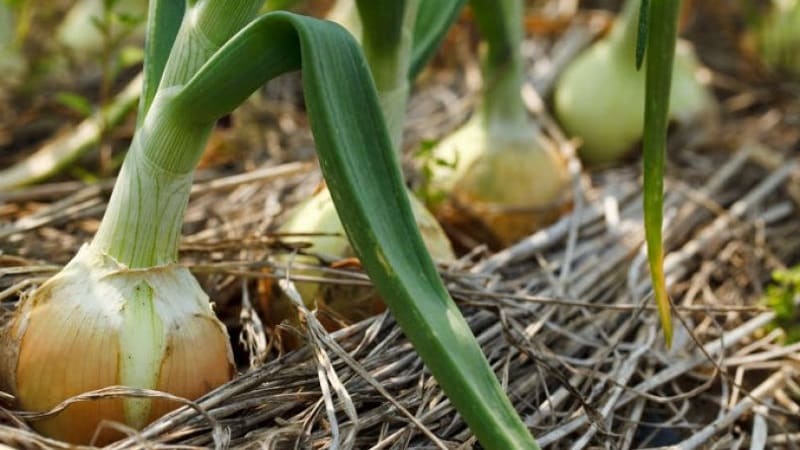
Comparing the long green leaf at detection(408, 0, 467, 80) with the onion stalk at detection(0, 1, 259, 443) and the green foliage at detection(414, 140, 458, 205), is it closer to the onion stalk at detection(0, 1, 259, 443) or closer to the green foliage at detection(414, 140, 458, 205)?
the green foliage at detection(414, 140, 458, 205)

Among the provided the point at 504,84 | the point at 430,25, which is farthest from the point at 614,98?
the point at 430,25

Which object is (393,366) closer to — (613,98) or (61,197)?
(61,197)

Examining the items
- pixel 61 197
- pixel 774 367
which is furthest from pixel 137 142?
pixel 774 367

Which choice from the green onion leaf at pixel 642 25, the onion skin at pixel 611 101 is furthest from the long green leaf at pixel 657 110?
the onion skin at pixel 611 101

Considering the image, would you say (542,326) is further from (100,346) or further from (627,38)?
(627,38)

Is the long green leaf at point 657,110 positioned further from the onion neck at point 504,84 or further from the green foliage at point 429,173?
the onion neck at point 504,84
